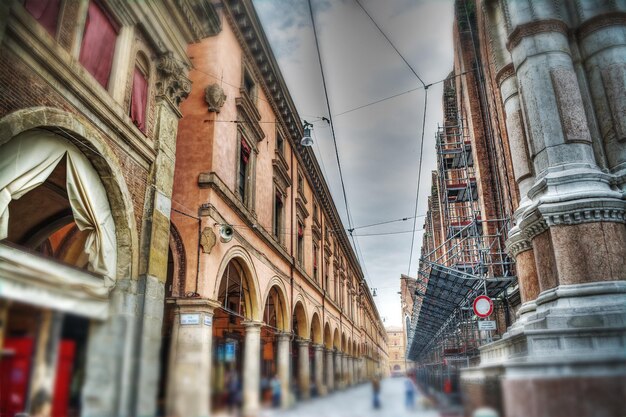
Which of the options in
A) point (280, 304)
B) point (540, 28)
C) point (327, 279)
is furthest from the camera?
point (327, 279)

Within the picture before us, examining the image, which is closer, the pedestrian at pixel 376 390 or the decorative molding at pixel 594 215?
the pedestrian at pixel 376 390

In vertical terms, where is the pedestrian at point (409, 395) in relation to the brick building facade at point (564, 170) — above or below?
below

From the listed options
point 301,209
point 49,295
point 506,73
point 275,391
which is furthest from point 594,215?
point 301,209

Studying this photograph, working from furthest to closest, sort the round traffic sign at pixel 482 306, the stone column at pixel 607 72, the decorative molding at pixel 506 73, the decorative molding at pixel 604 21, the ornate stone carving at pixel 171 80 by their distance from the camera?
the round traffic sign at pixel 482 306
the decorative molding at pixel 506 73
the decorative molding at pixel 604 21
the stone column at pixel 607 72
the ornate stone carving at pixel 171 80

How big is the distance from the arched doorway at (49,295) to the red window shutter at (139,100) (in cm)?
145

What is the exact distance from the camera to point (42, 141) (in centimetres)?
501

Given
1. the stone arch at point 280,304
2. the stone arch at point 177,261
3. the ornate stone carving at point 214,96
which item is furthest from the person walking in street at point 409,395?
the stone arch at point 280,304

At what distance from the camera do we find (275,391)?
5.78 ft

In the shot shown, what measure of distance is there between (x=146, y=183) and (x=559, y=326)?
6.36 metres

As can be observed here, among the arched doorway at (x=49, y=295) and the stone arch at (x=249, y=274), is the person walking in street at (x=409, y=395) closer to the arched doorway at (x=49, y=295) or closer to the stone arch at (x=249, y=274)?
the arched doorway at (x=49, y=295)

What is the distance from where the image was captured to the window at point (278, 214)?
16141mm

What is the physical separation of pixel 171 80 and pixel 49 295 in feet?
16.4

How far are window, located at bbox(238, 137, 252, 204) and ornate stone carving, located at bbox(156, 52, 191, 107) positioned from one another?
5422 mm

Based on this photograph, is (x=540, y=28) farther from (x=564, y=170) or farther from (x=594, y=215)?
(x=594, y=215)
